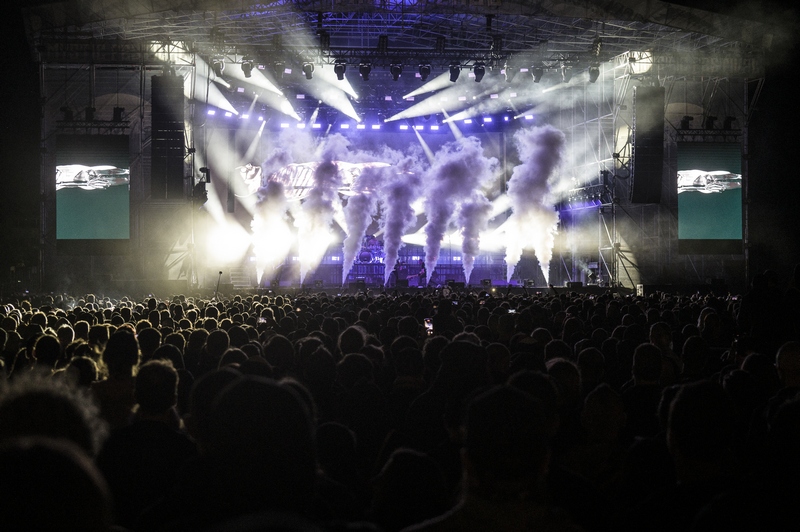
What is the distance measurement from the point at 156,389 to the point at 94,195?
28.7 m

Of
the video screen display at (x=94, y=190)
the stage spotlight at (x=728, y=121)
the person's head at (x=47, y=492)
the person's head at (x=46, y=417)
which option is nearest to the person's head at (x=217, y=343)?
the person's head at (x=46, y=417)

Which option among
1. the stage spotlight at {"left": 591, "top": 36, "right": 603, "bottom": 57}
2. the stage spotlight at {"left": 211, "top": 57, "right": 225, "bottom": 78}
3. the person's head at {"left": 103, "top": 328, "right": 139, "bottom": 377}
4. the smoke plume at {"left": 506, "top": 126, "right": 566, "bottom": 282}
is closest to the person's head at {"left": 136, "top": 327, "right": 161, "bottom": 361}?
the person's head at {"left": 103, "top": 328, "right": 139, "bottom": 377}

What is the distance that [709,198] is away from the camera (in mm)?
31750

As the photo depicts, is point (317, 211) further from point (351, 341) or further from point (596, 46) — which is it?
point (351, 341)

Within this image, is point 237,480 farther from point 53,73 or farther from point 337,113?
point 337,113

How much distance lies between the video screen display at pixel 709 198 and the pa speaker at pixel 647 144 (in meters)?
3.54

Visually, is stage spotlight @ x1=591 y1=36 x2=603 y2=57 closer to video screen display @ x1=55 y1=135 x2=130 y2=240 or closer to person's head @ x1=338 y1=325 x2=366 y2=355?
video screen display @ x1=55 y1=135 x2=130 y2=240

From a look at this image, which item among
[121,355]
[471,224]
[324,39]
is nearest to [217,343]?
[121,355]

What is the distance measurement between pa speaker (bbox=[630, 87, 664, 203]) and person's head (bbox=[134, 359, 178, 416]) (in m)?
27.8

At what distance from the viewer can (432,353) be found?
254 inches

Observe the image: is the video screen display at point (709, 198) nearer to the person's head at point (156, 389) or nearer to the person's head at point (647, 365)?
the person's head at point (647, 365)

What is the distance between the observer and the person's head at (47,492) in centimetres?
126

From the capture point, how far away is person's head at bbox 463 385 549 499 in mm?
2234

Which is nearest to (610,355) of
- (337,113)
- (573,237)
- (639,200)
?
(639,200)
